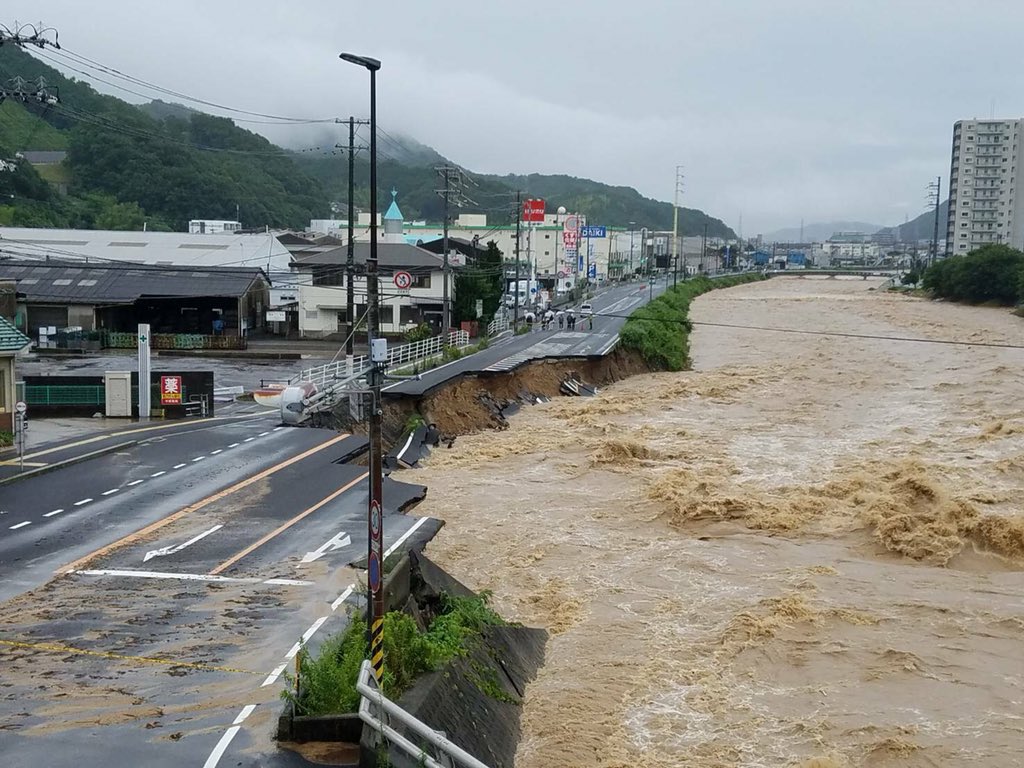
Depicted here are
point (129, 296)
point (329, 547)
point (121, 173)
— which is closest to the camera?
point (329, 547)

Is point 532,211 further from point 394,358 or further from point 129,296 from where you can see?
point 394,358

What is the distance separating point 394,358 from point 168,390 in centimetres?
1420

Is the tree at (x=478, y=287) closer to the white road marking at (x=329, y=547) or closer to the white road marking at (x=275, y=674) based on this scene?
the white road marking at (x=329, y=547)

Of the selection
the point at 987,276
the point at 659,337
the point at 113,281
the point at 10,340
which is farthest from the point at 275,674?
the point at 987,276

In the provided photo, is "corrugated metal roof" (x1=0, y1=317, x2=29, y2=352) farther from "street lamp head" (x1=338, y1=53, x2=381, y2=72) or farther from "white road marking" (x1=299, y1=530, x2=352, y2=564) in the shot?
"street lamp head" (x1=338, y1=53, x2=381, y2=72)

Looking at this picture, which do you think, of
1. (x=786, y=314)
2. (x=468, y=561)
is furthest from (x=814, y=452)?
(x=786, y=314)

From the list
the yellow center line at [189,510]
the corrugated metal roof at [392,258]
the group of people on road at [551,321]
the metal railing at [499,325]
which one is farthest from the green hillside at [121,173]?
the yellow center line at [189,510]

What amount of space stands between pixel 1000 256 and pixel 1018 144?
203 feet

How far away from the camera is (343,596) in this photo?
53.6 feet

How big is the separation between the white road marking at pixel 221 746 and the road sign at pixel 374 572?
6.87ft

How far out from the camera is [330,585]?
17.0 m

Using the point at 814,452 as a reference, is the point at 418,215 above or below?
above

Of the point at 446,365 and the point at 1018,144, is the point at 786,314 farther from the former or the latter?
the point at 1018,144

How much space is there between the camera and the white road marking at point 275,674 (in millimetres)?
12688
